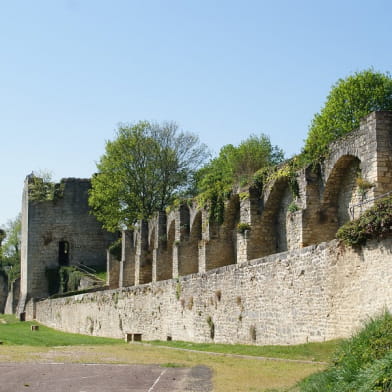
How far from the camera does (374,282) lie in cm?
1450

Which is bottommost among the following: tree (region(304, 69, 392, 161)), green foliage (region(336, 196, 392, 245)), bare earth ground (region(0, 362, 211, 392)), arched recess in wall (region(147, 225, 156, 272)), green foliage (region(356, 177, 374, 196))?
bare earth ground (region(0, 362, 211, 392))

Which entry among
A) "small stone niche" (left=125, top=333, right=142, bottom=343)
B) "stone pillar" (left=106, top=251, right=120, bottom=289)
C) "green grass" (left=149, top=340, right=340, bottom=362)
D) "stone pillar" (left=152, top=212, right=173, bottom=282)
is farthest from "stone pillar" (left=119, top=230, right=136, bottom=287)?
"green grass" (left=149, top=340, right=340, bottom=362)

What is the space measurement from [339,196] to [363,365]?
14788mm

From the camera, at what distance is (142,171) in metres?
47.3

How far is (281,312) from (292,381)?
671cm

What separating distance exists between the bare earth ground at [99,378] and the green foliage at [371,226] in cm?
403

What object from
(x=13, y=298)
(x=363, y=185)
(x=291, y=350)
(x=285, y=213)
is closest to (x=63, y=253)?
(x=13, y=298)

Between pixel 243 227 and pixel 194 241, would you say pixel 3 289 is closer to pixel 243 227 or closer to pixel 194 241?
pixel 194 241

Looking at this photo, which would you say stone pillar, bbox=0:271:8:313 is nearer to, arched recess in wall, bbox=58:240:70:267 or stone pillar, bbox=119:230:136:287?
arched recess in wall, bbox=58:240:70:267

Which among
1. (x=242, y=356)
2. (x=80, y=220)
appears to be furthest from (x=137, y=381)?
(x=80, y=220)

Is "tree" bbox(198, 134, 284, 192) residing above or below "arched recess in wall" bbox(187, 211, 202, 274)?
above

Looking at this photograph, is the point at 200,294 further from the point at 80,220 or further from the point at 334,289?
the point at 80,220

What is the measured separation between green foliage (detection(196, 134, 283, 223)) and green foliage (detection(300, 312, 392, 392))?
21.4m

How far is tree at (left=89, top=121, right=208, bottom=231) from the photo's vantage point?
47.3 m
